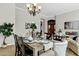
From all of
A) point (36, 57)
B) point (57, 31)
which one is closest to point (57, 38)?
point (57, 31)

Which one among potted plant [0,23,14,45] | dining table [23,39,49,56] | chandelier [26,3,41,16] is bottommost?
dining table [23,39,49,56]

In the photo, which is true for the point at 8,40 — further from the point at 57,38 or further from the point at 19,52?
the point at 57,38

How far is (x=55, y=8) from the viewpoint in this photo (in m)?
2.11

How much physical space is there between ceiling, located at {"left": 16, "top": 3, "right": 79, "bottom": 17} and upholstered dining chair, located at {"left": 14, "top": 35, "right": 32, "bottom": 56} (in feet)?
2.03

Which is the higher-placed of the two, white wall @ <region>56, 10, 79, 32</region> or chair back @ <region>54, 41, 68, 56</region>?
white wall @ <region>56, 10, 79, 32</region>

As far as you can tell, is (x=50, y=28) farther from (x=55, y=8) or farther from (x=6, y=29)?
(x=6, y=29)

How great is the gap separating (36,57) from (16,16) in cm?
83

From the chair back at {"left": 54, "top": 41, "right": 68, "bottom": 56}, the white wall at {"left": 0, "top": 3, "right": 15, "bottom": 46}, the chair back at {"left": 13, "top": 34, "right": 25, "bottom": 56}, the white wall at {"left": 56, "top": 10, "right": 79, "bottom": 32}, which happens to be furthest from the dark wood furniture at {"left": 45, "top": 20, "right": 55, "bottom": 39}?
the white wall at {"left": 0, "top": 3, "right": 15, "bottom": 46}

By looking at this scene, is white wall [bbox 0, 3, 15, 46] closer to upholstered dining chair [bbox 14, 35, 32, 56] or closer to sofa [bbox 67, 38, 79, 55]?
upholstered dining chair [bbox 14, 35, 32, 56]

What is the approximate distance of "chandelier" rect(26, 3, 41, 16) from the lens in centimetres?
208

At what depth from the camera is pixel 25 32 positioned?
2.16 meters

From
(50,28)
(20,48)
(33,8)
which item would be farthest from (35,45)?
(33,8)

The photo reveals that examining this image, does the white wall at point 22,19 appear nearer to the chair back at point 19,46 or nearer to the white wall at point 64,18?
the chair back at point 19,46

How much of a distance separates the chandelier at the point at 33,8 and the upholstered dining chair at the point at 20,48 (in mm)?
520
